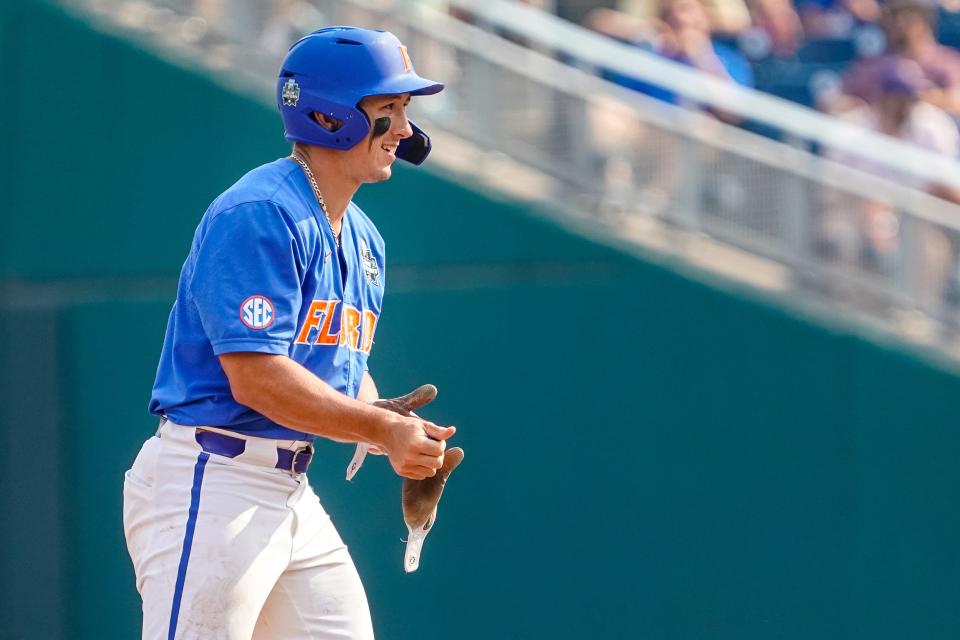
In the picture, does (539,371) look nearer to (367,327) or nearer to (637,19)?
(637,19)

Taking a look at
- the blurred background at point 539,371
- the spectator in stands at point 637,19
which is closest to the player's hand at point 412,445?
the blurred background at point 539,371

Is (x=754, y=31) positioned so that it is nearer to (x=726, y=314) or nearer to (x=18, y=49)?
(x=726, y=314)

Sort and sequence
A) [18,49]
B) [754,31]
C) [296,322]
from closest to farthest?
[296,322]
[18,49]
[754,31]

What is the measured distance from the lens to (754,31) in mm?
6125

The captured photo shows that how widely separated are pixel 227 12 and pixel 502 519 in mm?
2073

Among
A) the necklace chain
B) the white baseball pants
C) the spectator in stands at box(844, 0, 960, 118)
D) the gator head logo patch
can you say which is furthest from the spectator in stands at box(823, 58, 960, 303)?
the white baseball pants

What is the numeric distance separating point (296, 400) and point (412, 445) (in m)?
0.24

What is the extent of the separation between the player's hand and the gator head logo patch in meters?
0.51

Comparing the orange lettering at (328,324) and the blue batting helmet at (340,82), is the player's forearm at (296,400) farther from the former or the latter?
the blue batting helmet at (340,82)

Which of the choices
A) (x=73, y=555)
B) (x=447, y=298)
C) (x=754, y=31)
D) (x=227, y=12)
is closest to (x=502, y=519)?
(x=447, y=298)

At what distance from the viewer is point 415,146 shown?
10.7 feet

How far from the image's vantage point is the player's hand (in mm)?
2727

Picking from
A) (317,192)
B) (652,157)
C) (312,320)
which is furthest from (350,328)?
(652,157)

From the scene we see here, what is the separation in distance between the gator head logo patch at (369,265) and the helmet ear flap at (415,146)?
237mm
